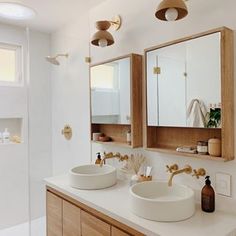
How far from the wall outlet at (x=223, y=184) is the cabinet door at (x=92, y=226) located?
2.31 ft

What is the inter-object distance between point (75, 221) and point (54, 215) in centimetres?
36

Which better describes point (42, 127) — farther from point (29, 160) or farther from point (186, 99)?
point (186, 99)

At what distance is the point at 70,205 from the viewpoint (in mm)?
1830

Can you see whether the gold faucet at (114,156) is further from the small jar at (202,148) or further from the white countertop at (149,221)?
the small jar at (202,148)

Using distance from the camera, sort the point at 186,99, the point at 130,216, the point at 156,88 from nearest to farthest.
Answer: the point at 130,216 < the point at 186,99 < the point at 156,88

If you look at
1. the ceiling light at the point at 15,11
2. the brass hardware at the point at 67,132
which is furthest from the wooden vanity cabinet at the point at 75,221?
the ceiling light at the point at 15,11

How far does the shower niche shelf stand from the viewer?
290 centimetres

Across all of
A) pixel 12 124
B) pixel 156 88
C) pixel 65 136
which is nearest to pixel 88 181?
pixel 156 88

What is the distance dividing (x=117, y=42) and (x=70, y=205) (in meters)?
1.39

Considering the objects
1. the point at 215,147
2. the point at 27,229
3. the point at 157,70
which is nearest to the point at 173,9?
the point at 157,70

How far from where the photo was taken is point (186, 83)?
5.26 feet

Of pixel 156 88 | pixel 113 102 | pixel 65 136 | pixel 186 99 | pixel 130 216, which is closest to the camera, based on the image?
pixel 130 216

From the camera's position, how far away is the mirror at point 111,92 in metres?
2.00

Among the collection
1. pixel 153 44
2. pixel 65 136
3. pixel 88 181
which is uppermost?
pixel 153 44
